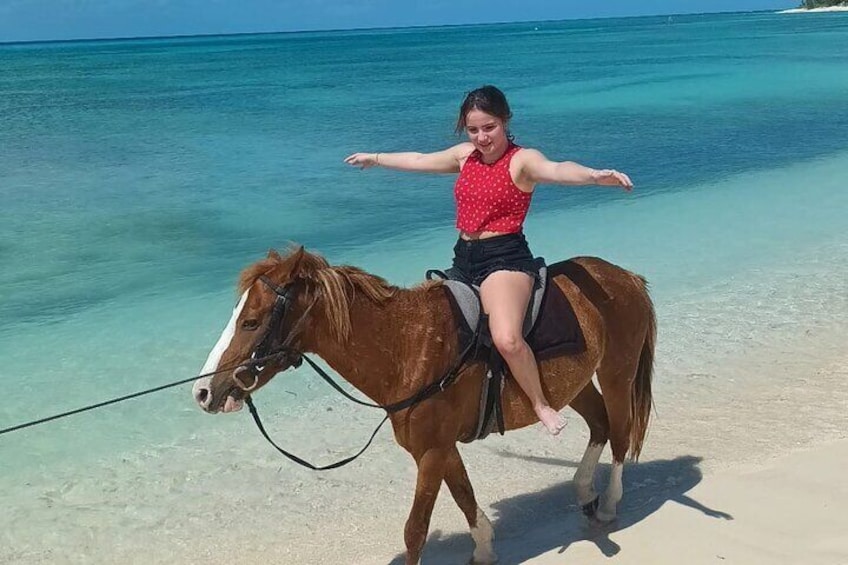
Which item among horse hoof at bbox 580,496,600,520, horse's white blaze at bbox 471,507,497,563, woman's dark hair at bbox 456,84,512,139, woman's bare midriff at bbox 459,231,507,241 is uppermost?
woman's dark hair at bbox 456,84,512,139

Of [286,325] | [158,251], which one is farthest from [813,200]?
[286,325]

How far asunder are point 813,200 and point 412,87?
28.1 m

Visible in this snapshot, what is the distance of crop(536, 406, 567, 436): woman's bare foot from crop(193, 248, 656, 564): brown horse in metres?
0.12

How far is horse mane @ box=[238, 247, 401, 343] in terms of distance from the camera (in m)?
3.27

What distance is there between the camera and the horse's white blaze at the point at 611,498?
14.9 ft

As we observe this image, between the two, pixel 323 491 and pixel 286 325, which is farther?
pixel 323 491

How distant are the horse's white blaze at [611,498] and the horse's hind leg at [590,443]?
0.04 meters

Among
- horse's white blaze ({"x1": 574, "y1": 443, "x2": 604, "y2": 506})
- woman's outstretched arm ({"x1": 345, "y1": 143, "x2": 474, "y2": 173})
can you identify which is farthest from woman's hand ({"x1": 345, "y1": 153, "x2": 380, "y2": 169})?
horse's white blaze ({"x1": 574, "y1": 443, "x2": 604, "y2": 506})

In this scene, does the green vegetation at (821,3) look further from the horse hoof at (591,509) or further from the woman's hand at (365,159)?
the woman's hand at (365,159)

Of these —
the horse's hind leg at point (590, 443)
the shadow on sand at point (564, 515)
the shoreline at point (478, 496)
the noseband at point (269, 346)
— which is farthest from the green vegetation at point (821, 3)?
the noseband at point (269, 346)

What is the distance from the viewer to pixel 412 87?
39.7 meters

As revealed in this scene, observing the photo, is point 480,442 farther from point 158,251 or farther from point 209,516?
point 158,251

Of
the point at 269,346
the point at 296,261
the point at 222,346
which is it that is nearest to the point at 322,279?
the point at 296,261

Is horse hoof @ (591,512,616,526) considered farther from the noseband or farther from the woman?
the noseband
